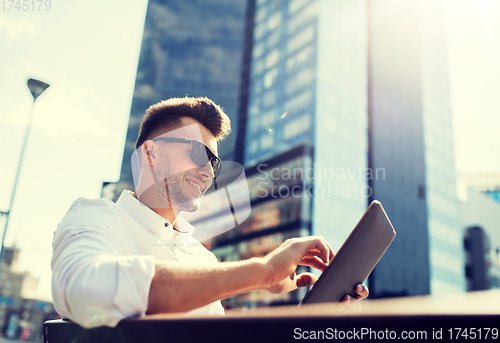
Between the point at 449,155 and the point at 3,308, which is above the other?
the point at 449,155

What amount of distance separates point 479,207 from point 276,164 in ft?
110

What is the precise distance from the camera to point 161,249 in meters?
1.18

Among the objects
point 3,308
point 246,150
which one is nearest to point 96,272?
point 246,150

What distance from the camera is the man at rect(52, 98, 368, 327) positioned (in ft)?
2.20

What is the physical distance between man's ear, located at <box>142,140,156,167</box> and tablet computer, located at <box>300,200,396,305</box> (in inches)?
32.3

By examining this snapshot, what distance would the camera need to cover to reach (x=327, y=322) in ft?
1.53

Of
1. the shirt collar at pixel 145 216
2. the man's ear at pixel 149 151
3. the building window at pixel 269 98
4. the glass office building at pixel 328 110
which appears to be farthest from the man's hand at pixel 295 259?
the building window at pixel 269 98

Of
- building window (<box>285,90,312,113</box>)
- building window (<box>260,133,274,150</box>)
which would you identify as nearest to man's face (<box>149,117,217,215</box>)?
building window (<box>285,90,312,113</box>)

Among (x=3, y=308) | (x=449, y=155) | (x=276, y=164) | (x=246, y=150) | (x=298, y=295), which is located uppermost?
(x=449, y=155)

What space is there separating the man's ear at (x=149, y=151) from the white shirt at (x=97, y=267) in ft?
1.11

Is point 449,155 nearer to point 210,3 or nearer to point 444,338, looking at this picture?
point 210,3

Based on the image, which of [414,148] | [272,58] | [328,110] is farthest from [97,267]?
[414,148]

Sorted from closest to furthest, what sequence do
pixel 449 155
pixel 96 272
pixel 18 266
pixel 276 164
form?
pixel 96 272
pixel 276 164
pixel 449 155
pixel 18 266

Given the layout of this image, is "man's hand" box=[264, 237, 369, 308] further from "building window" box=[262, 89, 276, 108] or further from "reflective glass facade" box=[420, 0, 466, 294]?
"reflective glass facade" box=[420, 0, 466, 294]
